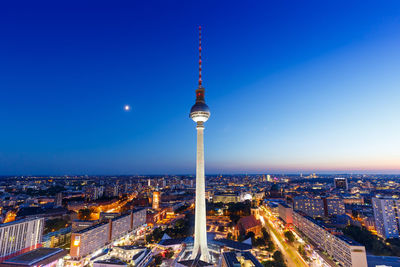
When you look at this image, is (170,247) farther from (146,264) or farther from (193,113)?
(193,113)

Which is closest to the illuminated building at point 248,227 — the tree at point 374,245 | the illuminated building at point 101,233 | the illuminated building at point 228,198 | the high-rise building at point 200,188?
the high-rise building at point 200,188

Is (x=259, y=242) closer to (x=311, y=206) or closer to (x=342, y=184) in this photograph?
(x=311, y=206)

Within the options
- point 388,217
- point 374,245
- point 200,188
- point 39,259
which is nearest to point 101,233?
point 39,259

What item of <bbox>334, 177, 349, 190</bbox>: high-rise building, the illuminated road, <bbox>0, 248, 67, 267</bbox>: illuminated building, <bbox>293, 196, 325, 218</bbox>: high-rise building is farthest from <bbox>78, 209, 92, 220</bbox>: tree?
<bbox>334, 177, 349, 190</bbox>: high-rise building

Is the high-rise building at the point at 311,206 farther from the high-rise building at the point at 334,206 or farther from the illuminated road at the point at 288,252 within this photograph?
the illuminated road at the point at 288,252

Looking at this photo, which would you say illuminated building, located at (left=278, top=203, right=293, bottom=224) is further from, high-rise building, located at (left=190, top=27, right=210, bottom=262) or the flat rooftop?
the flat rooftop

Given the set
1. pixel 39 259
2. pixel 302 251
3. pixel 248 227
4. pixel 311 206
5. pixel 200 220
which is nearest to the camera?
pixel 39 259
